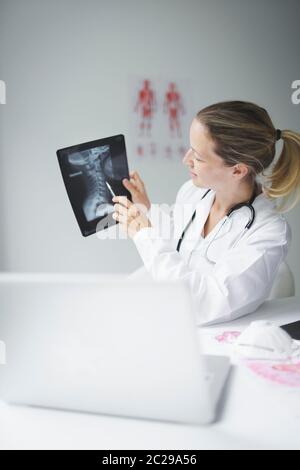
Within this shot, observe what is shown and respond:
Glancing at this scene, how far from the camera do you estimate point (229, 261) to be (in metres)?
1.30

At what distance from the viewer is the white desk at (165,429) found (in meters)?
0.59

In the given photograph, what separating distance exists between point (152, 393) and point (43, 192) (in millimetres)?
2390

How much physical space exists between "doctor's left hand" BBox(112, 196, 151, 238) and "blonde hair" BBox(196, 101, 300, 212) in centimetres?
30

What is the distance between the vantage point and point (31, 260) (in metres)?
2.93

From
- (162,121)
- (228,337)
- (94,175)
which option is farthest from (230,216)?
(162,121)

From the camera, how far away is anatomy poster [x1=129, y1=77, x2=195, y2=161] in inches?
113

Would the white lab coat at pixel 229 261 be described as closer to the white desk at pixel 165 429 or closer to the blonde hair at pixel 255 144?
the blonde hair at pixel 255 144

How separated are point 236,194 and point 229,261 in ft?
1.01

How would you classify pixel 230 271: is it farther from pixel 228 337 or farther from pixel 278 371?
pixel 278 371

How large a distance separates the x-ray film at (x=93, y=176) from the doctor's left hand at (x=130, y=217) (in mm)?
36

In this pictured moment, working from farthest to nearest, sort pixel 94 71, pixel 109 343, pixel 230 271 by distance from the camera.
Result: pixel 94 71 → pixel 230 271 → pixel 109 343

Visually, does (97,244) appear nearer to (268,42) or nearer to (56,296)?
(268,42)

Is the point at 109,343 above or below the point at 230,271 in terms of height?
above

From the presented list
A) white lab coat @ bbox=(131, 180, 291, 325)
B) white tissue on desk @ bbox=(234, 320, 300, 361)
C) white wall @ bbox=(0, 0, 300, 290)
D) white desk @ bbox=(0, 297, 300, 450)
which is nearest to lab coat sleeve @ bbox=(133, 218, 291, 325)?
white lab coat @ bbox=(131, 180, 291, 325)
